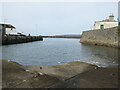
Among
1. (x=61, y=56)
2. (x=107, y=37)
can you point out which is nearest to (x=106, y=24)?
(x=107, y=37)

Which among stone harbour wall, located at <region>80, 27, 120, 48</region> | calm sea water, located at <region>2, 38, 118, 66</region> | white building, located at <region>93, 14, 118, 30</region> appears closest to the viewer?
calm sea water, located at <region>2, 38, 118, 66</region>

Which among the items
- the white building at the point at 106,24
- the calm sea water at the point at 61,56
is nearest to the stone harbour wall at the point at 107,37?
the calm sea water at the point at 61,56

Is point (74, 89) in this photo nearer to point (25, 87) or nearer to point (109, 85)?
point (109, 85)

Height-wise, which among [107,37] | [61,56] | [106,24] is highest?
[106,24]

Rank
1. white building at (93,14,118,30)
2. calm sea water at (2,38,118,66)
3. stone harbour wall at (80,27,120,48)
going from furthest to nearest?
1. white building at (93,14,118,30)
2. stone harbour wall at (80,27,120,48)
3. calm sea water at (2,38,118,66)

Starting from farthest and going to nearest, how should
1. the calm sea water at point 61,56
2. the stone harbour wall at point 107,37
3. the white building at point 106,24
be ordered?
the white building at point 106,24
the stone harbour wall at point 107,37
the calm sea water at point 61,56

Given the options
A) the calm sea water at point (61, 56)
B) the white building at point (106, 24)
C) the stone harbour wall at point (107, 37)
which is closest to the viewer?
the calm sea water at point (61, 56)

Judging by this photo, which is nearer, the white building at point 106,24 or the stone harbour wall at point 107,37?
the stone harbour wall at point 107,37

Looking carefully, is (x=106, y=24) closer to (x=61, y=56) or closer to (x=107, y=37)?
(x=107, y=37)

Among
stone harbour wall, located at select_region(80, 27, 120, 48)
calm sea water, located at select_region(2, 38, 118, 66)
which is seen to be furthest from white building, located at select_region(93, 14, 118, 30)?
calm sea water, located at select_region(2, 38, 118, 66)

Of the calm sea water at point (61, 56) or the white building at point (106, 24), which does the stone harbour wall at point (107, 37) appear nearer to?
the calm sea water at point (61, 56)

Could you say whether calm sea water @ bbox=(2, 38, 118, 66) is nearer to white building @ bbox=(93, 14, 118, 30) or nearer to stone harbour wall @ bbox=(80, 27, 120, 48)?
stone harbour wall @ bbox=(80, 27, 120, 48)

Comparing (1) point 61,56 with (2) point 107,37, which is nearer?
(1) point 61,56

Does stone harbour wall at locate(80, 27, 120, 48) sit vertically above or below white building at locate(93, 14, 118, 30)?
below
